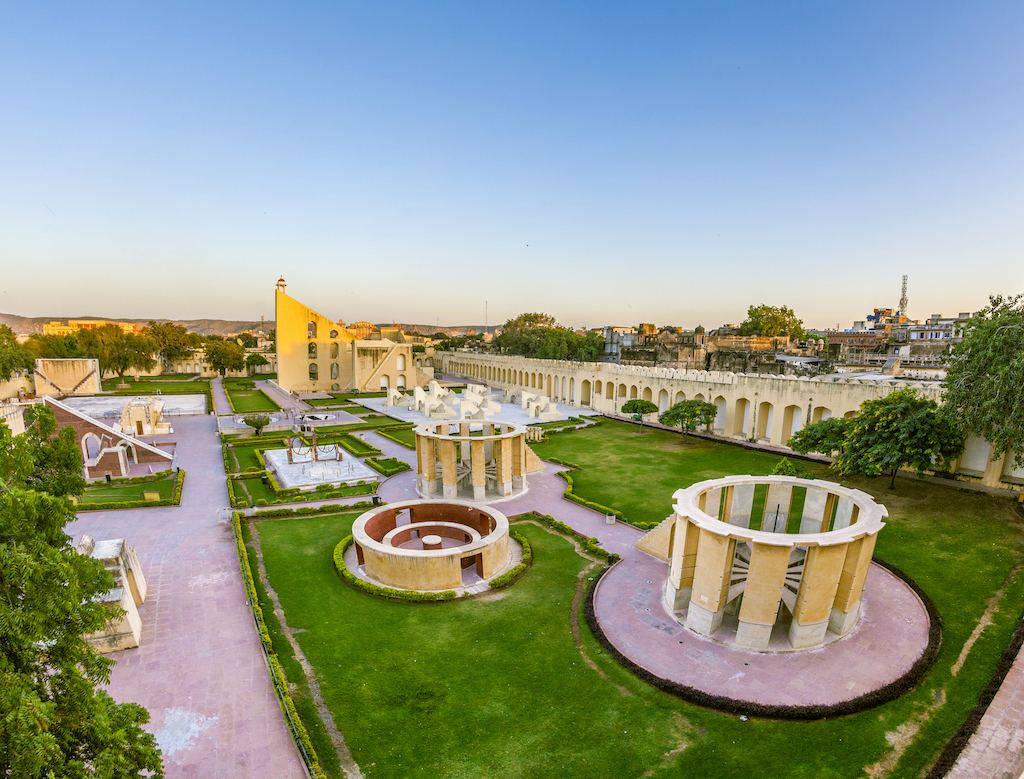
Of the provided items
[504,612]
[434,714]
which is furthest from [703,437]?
[434,714]

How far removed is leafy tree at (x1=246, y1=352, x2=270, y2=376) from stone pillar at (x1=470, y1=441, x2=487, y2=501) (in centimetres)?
7205

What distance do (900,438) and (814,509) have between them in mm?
6907

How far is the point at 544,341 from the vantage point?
3059 inches

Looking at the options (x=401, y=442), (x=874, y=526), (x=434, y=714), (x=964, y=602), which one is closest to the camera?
(x=434, y=714)

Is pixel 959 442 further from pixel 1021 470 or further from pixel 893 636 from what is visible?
pixel 893 636

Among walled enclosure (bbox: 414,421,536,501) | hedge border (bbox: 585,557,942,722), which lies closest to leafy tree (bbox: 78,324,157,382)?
walled enclosure (bbox: 414,421,536,501)

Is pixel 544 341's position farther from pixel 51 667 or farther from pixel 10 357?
pixel 51 667

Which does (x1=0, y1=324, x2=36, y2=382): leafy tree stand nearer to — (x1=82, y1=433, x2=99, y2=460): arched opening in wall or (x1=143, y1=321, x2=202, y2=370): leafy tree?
(x1=82, y1=433, x2=99, y2=460): arched opening in wall

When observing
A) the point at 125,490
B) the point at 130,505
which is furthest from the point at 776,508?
the point at 125,490

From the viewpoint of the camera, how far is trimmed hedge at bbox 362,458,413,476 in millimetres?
25828

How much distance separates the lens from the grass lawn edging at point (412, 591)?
14.2m

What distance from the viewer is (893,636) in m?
12.3

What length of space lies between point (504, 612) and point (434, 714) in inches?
150

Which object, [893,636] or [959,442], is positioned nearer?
[893,636]
